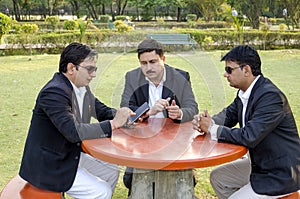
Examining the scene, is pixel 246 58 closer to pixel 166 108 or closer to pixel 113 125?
pixel 166 108

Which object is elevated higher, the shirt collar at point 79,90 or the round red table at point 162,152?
the shirt collar at point 79,90

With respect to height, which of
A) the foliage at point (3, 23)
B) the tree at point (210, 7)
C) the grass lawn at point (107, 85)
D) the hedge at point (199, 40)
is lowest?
the grass lawn at point (107, 85)

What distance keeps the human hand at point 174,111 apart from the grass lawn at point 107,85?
2.05ft

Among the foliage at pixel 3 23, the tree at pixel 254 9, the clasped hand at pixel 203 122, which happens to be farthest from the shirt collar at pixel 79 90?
the tree at pixel 254 9

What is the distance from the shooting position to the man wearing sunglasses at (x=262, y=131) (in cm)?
226

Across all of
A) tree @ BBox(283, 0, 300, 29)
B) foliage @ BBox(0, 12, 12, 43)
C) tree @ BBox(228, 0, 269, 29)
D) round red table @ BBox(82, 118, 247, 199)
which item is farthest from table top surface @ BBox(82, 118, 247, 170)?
tree @ BBox(228, 0, 269, 29)

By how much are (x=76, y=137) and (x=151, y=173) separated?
567 mm

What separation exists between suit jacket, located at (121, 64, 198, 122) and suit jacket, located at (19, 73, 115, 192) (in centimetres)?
64

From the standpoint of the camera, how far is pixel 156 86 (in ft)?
10.1

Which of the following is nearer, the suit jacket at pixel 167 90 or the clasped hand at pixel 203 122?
the clasped hand at pixel 203 122

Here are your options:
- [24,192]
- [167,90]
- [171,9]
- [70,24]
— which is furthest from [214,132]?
[171,9]

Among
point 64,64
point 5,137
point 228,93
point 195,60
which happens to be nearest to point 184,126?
point 64,64

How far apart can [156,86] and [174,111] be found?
34cm

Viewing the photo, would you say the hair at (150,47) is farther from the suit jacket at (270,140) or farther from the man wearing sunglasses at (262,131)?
the suit jacket at (270,140)
